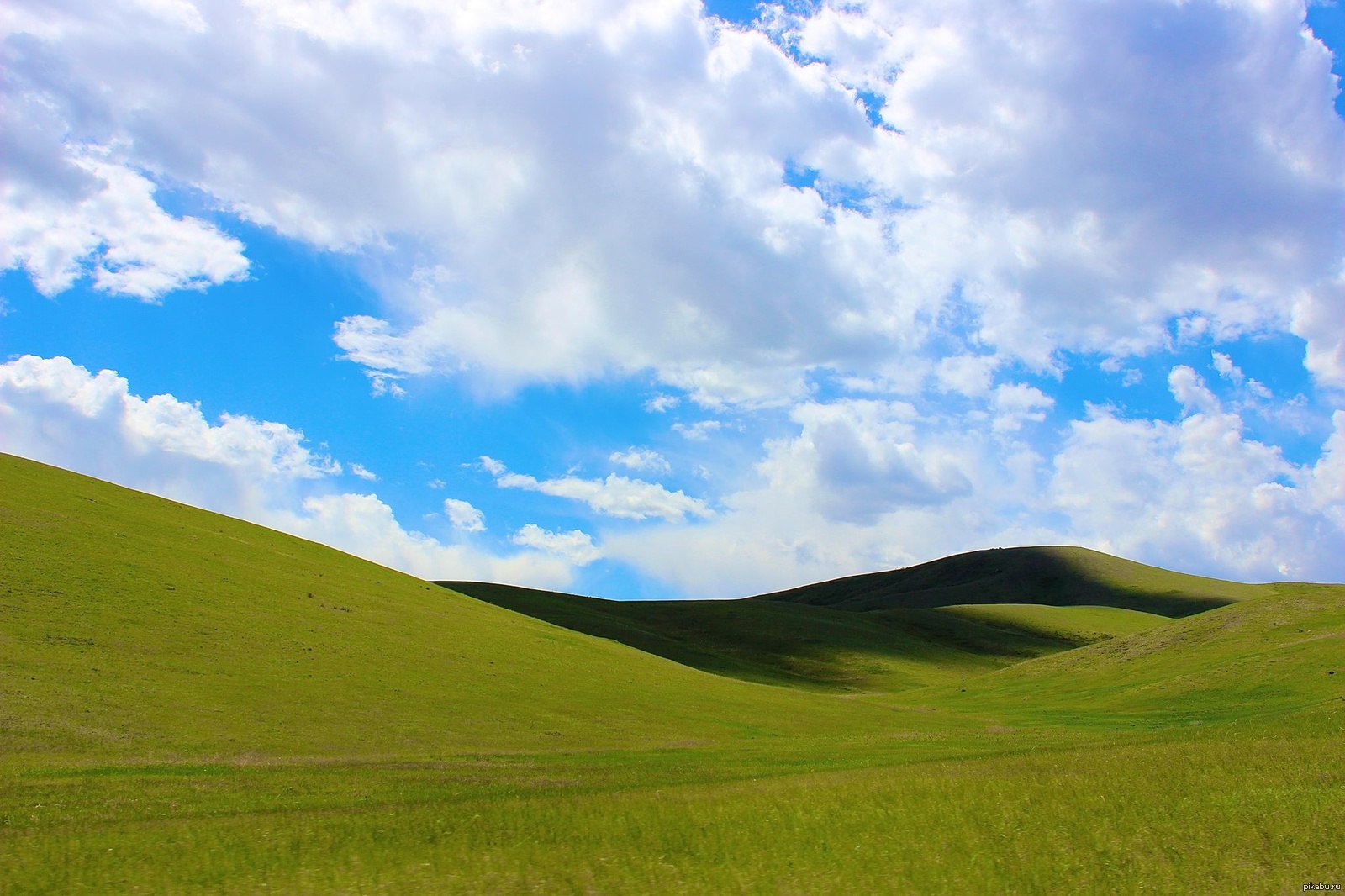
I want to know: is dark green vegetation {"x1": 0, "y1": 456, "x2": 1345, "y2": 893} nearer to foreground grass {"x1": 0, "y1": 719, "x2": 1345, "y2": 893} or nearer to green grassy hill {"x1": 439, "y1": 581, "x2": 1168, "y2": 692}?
foreground grass {"x1": 0, "y1": 719, "x2": 1345, "y2": 893}

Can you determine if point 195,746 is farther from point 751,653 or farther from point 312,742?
point 751,653

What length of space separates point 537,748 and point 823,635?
9060 centimetres

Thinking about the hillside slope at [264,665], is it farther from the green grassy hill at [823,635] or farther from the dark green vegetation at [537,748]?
the green grassy hill at [823,635]

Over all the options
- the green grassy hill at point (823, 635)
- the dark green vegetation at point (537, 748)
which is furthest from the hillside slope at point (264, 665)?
the green grassy hill at point (823, 635)

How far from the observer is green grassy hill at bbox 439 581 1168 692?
106312mm

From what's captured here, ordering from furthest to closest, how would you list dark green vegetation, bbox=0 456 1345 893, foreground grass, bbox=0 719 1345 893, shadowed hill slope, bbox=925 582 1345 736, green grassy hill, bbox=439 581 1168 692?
1. green grassy hill, bbox=439 581 1168 692
2. shadowed hill slope, bbox=925 582 1345 736
3. dark green vegetation, bbox=0 456 1345 893
4. foreground grass, bbox=0 719 1345 893

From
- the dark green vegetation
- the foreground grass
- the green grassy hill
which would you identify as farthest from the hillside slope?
the green grassy hill

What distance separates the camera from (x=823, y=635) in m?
124

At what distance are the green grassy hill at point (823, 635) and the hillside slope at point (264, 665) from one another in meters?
34.6

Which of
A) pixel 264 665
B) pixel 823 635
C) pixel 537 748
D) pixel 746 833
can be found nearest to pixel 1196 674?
pixel 537 748

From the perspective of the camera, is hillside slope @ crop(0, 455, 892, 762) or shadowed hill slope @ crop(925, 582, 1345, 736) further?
shadowed hill slope @ crop(925, 582, 1345, 736)

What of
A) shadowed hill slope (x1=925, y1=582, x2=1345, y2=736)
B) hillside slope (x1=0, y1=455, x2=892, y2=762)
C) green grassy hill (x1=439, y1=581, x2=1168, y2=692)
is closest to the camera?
hillside slope (x1=0, y1=455, x2=892, y2=762)

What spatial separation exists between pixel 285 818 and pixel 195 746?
15937 millimetres

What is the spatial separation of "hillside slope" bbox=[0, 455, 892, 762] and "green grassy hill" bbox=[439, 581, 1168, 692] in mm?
34626
